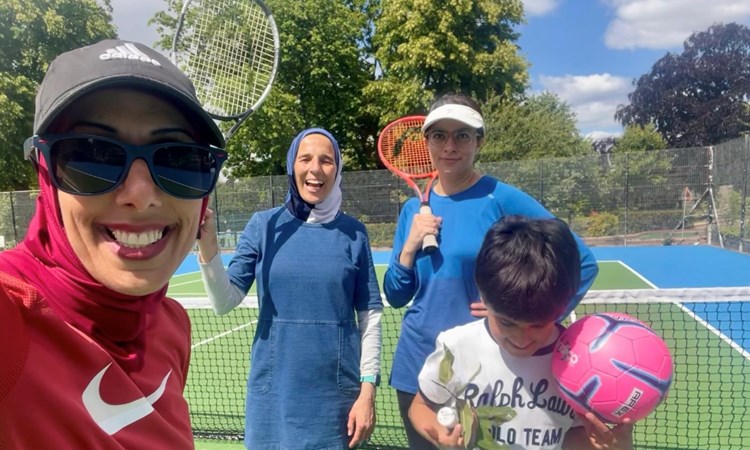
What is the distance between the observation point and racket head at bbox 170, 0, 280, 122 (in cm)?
308

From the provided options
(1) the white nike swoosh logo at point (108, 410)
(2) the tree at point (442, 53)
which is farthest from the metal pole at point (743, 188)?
(1) the white nike swoosh logo at point (108, 410)

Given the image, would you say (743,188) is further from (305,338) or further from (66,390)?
(66,390)

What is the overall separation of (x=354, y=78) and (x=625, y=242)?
585 inches

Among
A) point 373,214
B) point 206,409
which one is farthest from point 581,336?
point 373,214

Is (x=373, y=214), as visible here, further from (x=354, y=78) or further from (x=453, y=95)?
(x=453, y=95)

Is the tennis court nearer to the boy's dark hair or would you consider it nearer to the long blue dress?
the long blue dress

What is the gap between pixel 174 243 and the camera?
1154mm

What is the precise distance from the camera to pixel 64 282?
0.97 m

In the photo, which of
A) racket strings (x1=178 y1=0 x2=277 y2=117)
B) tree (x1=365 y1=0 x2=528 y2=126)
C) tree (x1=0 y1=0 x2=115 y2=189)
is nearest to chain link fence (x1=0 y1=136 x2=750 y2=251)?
tree (x1=0 y1=0 x2=115 y2=189)

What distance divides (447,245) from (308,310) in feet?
2.19

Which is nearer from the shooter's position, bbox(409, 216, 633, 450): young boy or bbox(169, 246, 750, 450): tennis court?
bbox(409, 216, 633, 450): young boy

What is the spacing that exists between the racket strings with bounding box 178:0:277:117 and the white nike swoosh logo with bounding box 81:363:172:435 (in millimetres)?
2174

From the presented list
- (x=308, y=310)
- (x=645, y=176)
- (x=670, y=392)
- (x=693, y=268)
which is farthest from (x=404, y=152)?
(x=645, y=176)

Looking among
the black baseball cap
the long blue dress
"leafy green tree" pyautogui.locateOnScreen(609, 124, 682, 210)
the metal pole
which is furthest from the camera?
"leafy green tree" pyautogui.locateOnScreen(609, 124, 682, 210)
